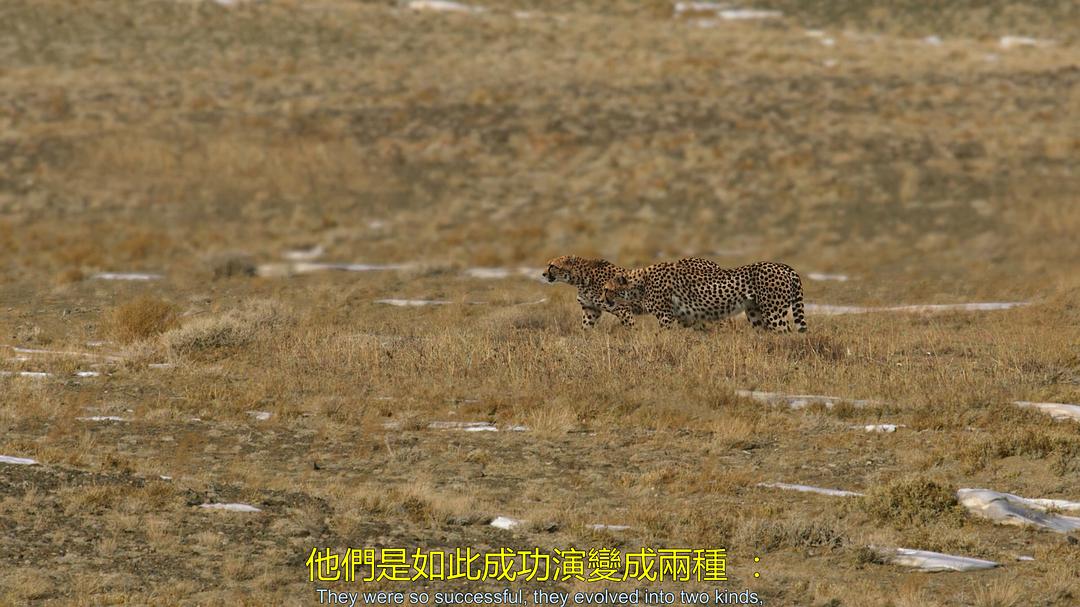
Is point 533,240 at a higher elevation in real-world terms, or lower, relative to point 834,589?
lower

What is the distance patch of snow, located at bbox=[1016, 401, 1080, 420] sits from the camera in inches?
667

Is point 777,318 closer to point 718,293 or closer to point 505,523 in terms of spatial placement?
point 718,293

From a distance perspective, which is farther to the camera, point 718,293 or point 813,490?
point 718,293

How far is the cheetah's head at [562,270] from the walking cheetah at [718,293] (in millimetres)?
1185

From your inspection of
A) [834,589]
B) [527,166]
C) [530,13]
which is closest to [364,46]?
[530,13]

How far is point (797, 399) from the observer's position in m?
18.0

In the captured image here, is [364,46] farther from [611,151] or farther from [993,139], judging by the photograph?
[993,139]

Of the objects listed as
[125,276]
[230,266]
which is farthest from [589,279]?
[125,276]

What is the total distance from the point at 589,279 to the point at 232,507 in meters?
10.6

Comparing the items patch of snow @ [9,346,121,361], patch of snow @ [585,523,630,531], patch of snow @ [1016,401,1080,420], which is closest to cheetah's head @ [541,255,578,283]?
patch of snow @ [9,346,121,361]

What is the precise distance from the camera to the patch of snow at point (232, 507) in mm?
13023

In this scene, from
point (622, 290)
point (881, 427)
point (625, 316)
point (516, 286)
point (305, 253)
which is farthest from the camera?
point (305, 253)

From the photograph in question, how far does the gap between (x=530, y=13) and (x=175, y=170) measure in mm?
30300

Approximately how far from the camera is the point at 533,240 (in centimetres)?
3806
